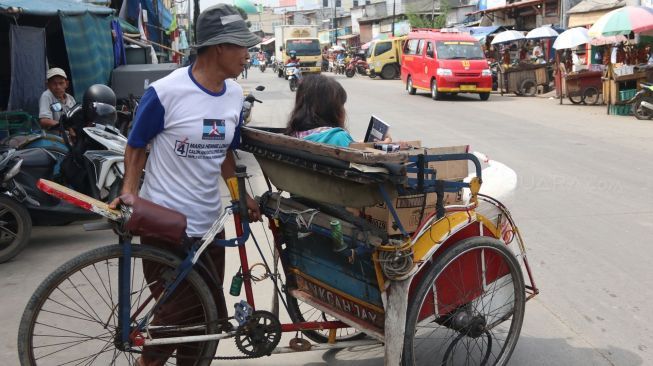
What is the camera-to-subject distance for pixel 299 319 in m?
3.46

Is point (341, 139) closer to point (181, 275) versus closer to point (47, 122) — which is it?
point (181, 275)

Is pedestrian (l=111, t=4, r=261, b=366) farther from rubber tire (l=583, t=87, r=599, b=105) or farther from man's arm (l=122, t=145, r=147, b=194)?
rubber tire (l=583, t=87, r=599, b=105)

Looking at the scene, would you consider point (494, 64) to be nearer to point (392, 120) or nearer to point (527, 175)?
point (392, 120)

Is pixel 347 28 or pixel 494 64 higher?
pixel 347 28

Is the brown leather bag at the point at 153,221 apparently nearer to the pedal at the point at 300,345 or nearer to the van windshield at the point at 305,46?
the pedal at the point at 300,345

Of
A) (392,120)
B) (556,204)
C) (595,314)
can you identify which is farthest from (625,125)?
(595,314)

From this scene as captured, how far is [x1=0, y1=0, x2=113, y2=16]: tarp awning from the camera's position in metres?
7.40

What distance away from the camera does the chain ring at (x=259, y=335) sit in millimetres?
2908

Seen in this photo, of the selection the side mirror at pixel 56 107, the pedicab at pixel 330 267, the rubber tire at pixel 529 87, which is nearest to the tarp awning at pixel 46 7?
the side mirror at pixel 56 107

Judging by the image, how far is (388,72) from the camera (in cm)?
3447

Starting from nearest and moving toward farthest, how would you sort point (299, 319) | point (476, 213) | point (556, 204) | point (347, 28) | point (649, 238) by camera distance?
point (476, 213) → point (299, 319) → point (649, 238) → point (556, 204) → point (347, 28)

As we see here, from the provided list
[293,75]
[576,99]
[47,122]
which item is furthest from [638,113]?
[293,75]

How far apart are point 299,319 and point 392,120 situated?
11541 millimetres

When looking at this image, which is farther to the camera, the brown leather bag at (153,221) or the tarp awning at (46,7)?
the tarp awning at (46,7)
